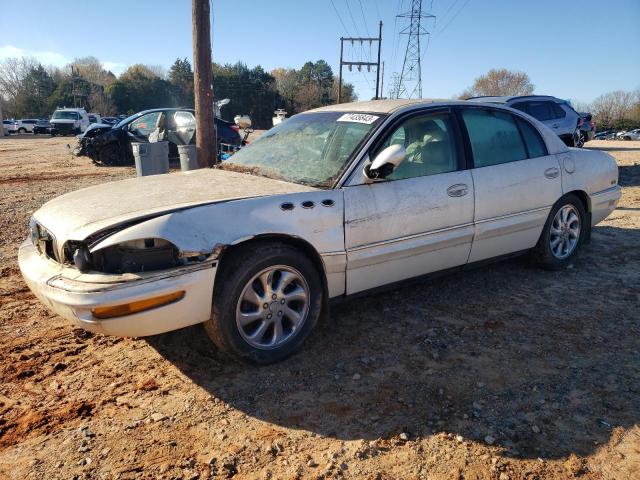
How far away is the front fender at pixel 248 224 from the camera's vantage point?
2.68 m

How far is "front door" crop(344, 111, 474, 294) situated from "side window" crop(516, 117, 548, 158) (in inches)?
36.4

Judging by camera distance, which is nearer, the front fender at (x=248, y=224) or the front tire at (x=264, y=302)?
the front fender at (x=248, y=224)

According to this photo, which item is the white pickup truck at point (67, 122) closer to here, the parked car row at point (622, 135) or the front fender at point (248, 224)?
the front fender at point (248, 224)

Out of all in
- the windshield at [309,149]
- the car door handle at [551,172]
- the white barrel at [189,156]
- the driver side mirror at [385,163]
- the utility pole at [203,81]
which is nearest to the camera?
the driver side mirror at [385,163]

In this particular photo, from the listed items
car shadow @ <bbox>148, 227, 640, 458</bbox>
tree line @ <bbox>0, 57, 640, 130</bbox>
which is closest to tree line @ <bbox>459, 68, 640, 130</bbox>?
tree line @ <bbox>0, 57, 640, 130</bbox>

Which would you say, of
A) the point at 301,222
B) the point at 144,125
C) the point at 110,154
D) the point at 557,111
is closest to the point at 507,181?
the point at 301,222

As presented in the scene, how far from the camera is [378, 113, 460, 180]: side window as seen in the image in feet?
12.0

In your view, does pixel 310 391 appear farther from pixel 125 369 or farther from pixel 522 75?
pixel 522 75

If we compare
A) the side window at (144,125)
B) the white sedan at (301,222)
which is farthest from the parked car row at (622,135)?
the white sedan at (301,222)

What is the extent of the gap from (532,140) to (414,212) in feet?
5.78

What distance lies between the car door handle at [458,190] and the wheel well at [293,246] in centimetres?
122

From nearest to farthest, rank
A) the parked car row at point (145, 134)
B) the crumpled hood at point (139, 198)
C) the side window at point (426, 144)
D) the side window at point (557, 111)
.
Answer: the crumpled hood at point (139, 198) < the side window at point (426, 144) < the side window at point (557, 111) < the parked car row at point (145, 134)

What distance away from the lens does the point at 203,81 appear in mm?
7965

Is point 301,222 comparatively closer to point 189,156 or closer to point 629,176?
point 189,156
